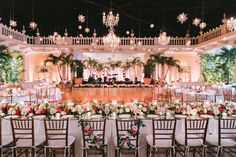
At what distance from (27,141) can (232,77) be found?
14039 millimetres

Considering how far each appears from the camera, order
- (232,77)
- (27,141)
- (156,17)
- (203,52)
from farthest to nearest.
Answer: (203,52) → (156,17) → (232,77) → (27,141)

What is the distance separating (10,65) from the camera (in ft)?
52.6

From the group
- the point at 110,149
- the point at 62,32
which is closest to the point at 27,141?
the point at 110,149

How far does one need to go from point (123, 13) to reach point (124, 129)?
1380 centimetres

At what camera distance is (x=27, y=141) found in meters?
4.41

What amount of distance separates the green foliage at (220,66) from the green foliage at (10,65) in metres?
11.9

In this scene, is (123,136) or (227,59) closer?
(123,136)

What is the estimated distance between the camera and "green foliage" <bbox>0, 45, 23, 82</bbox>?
14.4 m

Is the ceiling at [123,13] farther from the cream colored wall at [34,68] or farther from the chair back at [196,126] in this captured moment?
the chair back at [196,126]

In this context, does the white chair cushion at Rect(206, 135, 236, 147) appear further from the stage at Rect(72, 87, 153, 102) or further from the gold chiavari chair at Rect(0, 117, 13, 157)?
the stage at Rect(72, 87, 153, 102)

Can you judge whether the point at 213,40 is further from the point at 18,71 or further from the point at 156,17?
the point at 18,71

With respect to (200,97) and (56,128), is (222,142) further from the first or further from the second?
(200,97)

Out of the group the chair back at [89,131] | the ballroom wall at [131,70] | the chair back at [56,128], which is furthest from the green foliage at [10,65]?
the chair back at [89,131]

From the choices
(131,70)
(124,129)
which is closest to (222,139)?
(124,129)
